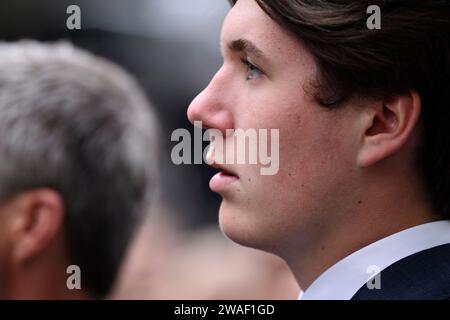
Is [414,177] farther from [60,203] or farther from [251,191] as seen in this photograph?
[60,203]

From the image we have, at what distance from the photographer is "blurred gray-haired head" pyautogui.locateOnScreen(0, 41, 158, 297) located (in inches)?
64.9

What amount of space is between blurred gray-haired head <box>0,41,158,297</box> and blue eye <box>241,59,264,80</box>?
17.6 inches

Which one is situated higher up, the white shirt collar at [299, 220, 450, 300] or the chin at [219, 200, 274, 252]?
the chin at [219, 200, 274, 252]

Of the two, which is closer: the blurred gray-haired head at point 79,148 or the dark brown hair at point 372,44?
the dark brown hair at point 372,44

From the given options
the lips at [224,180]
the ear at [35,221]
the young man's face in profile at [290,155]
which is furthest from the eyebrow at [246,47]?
the ear at [35,221]

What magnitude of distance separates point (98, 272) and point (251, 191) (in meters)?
0.51

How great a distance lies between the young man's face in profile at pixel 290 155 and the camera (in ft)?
4.52

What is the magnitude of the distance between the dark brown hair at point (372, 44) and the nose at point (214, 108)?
0.53ft

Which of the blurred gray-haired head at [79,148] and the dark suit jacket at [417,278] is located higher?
the blurred gray-haired head at [79,148]

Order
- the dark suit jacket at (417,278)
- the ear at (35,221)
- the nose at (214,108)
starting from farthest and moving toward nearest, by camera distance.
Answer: the ear at (35,221)
the nose at (214,108)
the dark suit jacket at (417,278)

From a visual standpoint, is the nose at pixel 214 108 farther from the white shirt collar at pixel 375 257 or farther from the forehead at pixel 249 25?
the white shirt collar at pixel 375 257

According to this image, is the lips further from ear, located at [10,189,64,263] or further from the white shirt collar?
ear, located at [10,189,64,263]

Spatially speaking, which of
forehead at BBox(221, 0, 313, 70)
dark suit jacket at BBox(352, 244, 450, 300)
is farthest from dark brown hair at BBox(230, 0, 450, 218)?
dark suit jacket at BBox(352, 244, 450, 300)

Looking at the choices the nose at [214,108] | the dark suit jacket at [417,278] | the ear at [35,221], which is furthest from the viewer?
the ear at [35,221]
